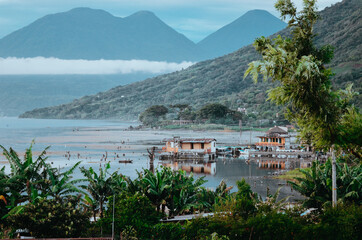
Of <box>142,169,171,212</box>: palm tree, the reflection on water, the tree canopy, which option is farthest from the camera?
the reflection on water

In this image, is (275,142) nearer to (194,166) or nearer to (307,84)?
(194,166)

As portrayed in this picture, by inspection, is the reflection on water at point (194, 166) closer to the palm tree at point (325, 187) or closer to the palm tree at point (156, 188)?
the palm tree at point (325, 187)

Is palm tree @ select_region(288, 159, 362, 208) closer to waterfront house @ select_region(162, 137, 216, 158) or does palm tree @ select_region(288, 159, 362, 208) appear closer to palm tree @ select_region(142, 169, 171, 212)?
palm tree @ select_region(142, 169, 171, 212)

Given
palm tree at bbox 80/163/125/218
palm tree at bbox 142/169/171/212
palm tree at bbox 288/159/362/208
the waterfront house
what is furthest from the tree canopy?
the waterfront house

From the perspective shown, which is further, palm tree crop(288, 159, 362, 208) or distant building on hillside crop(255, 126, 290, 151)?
distant building on hillside crop(255, 126, 290, 151)

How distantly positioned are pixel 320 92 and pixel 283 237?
5300 millimetres

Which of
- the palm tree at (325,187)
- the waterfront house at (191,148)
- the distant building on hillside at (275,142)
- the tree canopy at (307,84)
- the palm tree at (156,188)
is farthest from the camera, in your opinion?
the distant building on hillside at (275,142)

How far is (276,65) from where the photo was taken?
16625 mm

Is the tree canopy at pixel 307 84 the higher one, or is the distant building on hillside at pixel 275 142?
the tree canopy at pixel 307 84

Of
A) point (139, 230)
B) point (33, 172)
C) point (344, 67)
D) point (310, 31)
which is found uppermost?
point (344, 67)

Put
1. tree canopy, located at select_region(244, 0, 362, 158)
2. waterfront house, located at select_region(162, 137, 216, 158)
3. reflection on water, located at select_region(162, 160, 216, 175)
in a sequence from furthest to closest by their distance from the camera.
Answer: waterfront house, located at select_region(162, 137, 216, 158) → reflection on water, located at select_region(162, 160, 216, 175) → tree canopy, located at select_region(244, 0, 362, 158)


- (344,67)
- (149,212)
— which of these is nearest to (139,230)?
(149,212)

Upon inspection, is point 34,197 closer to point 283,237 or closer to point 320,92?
point 283,237

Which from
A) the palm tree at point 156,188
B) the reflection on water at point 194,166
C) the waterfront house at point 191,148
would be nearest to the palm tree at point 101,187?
the palm tree at point 156,188
